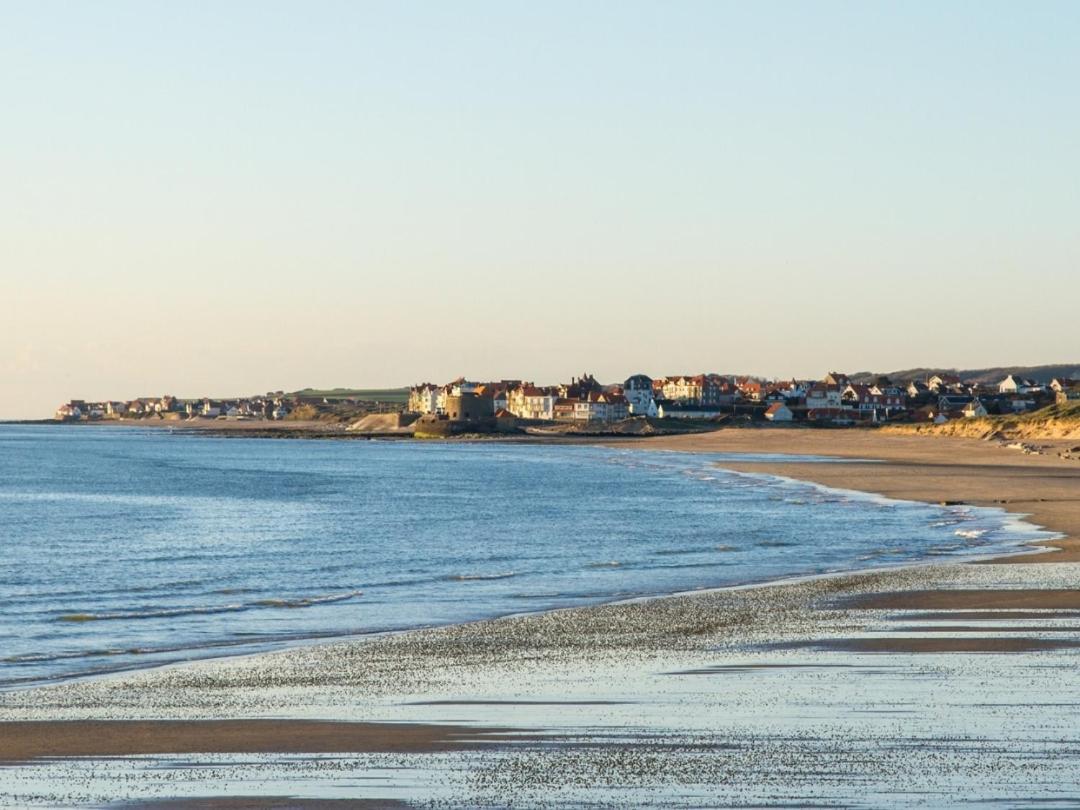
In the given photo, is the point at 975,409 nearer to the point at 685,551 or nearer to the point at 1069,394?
the point at 1069,394

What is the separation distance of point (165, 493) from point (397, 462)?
41969 millimetres

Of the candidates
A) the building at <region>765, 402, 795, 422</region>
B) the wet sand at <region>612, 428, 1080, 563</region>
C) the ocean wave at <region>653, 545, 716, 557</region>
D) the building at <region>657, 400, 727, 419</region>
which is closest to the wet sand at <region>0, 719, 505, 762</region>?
the wet sand at <region>612, 428, 1080, 563</region>

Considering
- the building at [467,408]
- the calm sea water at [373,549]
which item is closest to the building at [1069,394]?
the building at [467,408]

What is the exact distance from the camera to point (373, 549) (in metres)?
35.9

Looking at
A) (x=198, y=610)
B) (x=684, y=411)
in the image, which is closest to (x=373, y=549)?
(x=198, y=610)

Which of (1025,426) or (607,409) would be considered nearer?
(1025,426)

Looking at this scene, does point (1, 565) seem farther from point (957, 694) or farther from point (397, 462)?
point (397, 462)

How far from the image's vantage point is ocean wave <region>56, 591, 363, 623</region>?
892 inches

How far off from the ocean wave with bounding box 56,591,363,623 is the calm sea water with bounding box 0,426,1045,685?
0.06 meters

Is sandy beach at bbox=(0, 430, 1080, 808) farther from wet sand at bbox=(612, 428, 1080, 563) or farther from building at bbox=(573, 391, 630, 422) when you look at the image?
building at bbox=(573, 391, 630, 422)

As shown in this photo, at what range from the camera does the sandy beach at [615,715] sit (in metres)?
10.2

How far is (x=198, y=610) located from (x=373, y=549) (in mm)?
12355

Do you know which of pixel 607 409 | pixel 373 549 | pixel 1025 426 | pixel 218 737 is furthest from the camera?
pixel 607 409

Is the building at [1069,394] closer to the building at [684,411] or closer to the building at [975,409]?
the building at [975,409]
